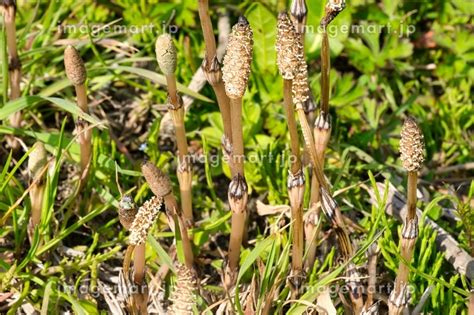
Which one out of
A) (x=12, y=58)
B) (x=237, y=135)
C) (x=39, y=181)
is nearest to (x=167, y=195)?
(x=237, y=135)

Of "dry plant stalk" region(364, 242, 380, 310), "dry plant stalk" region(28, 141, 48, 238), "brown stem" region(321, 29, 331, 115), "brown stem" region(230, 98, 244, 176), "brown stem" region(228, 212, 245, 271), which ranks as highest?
"brown stem" region(321, 29, 331, 115)

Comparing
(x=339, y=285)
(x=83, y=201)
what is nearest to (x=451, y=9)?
(x=339, y=285)

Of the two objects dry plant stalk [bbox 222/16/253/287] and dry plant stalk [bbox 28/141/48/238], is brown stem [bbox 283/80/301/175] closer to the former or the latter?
dry plant stalk [bbox 222/16/253/287]

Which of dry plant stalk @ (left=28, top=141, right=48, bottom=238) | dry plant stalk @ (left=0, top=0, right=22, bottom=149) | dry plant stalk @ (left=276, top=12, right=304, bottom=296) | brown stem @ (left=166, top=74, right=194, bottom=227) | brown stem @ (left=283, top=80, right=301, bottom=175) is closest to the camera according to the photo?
dry plant stalk @ (left=276, top=12, right=304, bottom=296)

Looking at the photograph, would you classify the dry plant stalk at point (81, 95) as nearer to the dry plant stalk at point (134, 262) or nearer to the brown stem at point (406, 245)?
the dry plant stalk at point (134, 262)

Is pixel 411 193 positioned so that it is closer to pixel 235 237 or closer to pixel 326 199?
pixel 326 199

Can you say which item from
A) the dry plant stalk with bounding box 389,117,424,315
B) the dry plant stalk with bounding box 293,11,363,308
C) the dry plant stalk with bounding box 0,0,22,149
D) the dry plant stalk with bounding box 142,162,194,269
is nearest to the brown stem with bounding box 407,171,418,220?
the dry plant stalk with bounding box 389,117,424,315

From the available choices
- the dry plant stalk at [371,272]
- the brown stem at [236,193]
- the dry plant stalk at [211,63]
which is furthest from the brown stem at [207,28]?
the dry plant stalk at [371,272]
